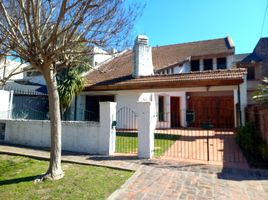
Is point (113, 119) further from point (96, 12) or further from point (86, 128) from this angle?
point (96, 12)

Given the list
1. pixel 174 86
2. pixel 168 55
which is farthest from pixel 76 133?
pixel 168 55

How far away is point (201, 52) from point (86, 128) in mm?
17083

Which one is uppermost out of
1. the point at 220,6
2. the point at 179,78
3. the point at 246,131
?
the point at 220,6

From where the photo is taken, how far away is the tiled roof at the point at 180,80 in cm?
1203

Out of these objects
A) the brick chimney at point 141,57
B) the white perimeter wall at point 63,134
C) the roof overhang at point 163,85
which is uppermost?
the brick chimney at point 141,57

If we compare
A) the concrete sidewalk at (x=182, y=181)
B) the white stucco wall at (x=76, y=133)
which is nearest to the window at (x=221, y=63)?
the white stucco wall at (x=76, y=133)

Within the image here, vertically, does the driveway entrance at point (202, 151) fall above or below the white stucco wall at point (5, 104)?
below

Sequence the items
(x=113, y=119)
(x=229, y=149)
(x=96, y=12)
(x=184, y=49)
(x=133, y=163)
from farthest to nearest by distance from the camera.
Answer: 1. (x=184, y=49)
2. (x=229, y=149)
3. (x=113, y=119)
4. (x=133, y=163)
5. (x=96, y=12)

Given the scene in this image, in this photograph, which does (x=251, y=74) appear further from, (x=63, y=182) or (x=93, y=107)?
(x=63, y=182)

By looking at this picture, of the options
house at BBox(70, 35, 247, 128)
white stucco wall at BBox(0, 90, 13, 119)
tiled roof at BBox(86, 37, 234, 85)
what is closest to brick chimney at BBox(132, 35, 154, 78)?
house at BBox(70, 35, 247, 128)

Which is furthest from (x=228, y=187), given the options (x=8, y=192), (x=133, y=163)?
(x=8, y=192)

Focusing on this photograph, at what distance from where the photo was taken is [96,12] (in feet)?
21.0

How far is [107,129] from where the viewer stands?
27.2 feet

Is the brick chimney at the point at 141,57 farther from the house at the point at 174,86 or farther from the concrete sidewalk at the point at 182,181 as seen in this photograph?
the concrete sidewalk at the point at 182,181
